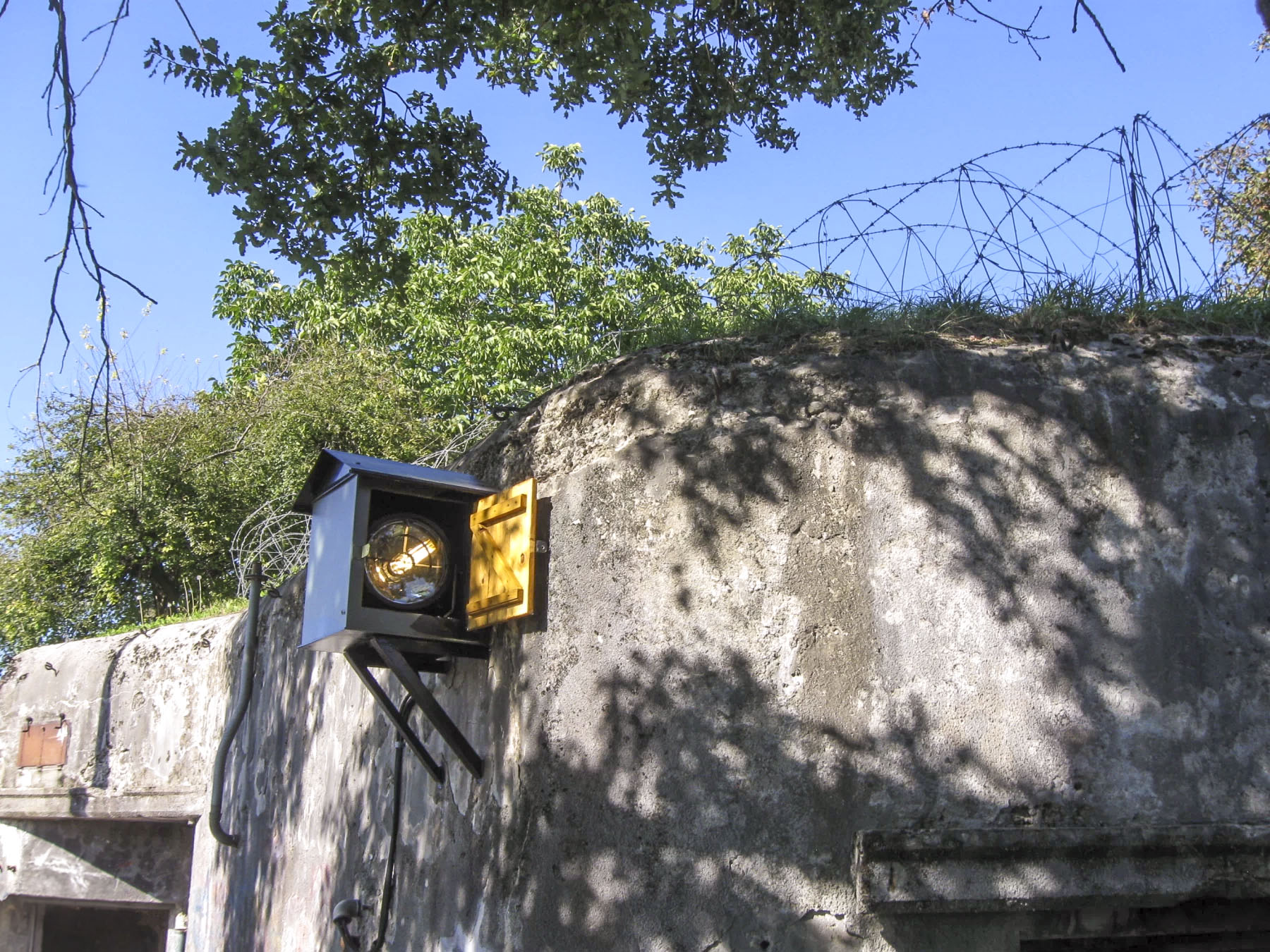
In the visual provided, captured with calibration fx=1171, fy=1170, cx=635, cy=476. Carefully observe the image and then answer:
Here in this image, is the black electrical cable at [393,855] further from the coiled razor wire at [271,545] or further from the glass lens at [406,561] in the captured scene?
the coiled razor wire at [271,545]

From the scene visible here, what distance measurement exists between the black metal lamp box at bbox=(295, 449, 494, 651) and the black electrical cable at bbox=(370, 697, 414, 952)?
1.26 feet

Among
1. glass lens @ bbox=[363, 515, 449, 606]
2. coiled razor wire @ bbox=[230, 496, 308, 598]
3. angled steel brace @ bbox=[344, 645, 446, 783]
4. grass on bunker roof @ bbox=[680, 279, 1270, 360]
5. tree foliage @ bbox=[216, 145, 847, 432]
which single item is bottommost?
angled steel brace @ bbox=[344, 645, 446, 783]

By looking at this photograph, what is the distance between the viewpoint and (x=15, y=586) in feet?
45.3

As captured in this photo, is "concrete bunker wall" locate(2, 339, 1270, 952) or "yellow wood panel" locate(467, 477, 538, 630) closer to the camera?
"concrete bunker wall" locate(2, 339, 1270, 952)

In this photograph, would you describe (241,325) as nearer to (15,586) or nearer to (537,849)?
(15,586)

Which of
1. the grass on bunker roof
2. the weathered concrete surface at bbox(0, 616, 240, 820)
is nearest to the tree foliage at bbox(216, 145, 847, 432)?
the weathered concrete surface at bbox(0, 616, 240, 820)

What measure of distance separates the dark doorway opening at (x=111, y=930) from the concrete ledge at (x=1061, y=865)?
28.5ft

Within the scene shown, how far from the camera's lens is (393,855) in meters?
4.18

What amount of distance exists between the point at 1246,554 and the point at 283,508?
32.8 ft

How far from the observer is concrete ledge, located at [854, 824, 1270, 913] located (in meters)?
3.03

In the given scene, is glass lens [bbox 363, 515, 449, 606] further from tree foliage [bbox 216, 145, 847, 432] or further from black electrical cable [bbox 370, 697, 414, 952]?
tree foliage [bbox 216, 145, 847, 432]

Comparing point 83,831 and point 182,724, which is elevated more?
point 182,724

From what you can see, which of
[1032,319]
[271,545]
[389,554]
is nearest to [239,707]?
[271,545]

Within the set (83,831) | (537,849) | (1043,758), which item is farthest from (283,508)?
(1043,758)
